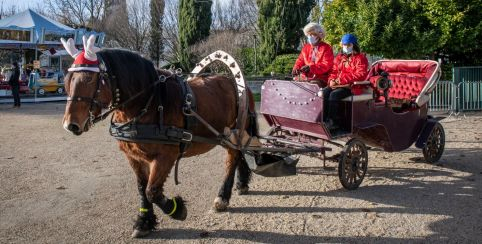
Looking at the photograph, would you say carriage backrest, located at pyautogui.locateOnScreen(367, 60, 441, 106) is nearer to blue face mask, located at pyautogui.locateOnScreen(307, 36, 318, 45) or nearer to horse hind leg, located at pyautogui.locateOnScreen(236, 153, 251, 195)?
blue face mask, located at pyautogui.locateOnScreen(307, 36, 318, 45)

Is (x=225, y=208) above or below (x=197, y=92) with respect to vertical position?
below

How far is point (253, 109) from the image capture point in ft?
20.0

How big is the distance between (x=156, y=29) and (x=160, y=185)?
34.5 metres

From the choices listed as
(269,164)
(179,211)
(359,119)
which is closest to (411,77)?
A: (359,119)

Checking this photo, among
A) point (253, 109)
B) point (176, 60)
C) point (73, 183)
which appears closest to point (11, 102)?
point (176, 60)

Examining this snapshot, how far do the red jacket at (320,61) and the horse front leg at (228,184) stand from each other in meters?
1.78

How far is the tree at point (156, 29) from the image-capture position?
37.3 meters

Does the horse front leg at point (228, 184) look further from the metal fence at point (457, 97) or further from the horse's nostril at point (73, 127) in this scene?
the metal fence at point (457, 97)

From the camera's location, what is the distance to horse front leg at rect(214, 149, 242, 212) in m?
5.43

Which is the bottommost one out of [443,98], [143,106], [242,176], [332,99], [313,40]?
[242,176]

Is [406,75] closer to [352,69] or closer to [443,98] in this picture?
[352,69]

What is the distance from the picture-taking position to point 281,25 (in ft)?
81.4

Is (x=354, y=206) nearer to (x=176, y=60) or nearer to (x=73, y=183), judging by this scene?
(x=73, y=183)

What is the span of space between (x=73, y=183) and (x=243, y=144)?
2774 millimetres
